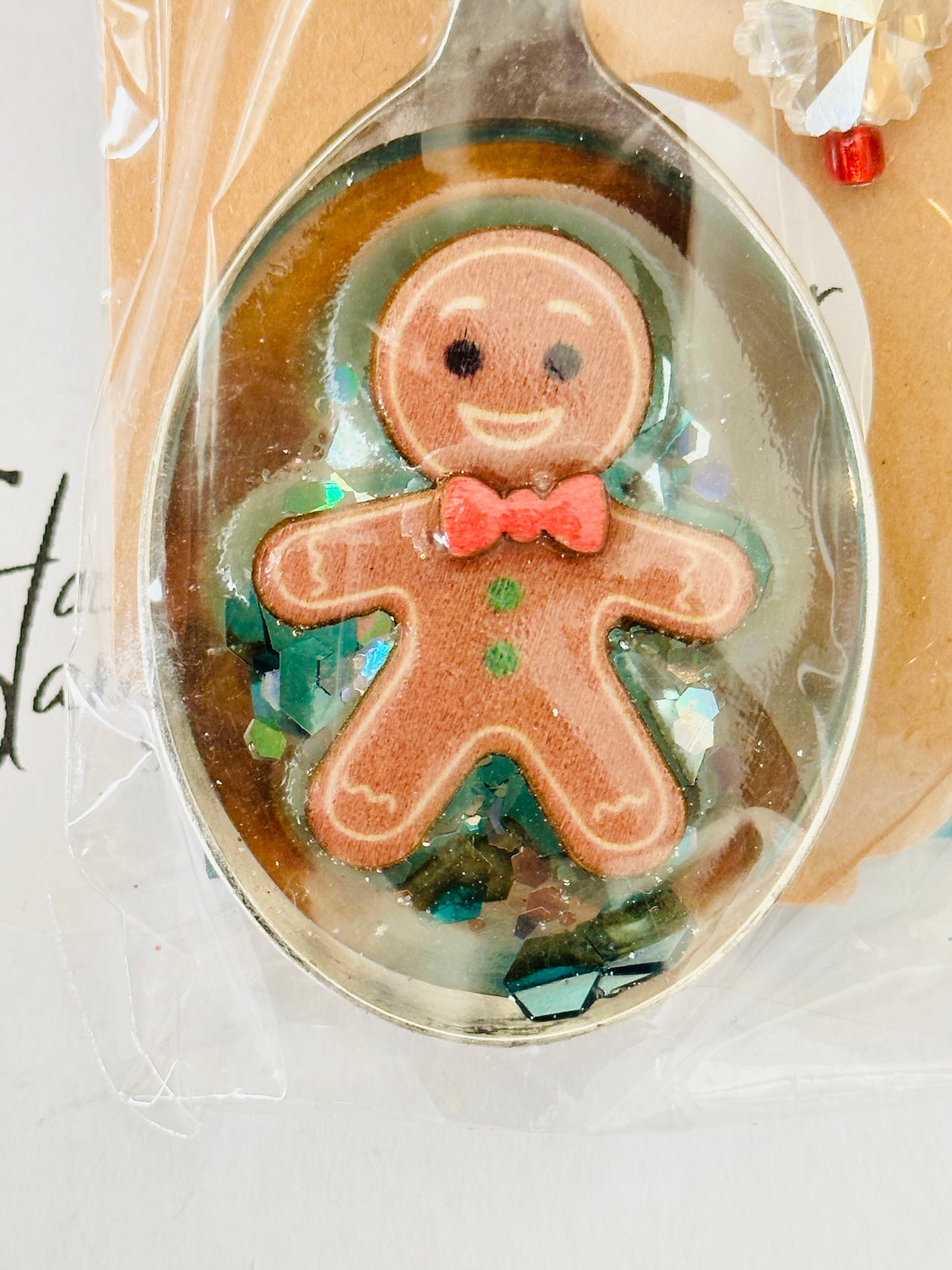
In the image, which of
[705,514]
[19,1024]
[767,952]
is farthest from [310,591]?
[19,1024]

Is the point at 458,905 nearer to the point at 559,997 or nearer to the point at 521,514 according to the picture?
the point at 559,997

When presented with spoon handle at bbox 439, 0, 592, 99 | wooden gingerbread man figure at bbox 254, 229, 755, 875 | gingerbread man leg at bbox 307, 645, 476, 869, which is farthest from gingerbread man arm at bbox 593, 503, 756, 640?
spoon handle at bbox 439, 0, 592, 99

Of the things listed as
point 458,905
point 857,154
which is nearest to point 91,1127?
point 458,905

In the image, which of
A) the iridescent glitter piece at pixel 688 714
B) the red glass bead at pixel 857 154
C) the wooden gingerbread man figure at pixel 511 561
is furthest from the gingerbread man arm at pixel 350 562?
the red glass bead at pixel 857 154

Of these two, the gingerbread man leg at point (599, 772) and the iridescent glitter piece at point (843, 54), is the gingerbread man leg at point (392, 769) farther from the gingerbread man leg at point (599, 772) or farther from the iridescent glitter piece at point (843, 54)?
the iridescent glitter piece at point (843, 54)

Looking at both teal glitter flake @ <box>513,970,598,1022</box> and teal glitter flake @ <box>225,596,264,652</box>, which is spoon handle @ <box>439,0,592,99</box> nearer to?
teal glitter flake @ <box>225,596,264,652</box>

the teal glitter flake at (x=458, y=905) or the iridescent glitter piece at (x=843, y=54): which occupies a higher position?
the iridescent glitter piece at (x=843, y=54)
